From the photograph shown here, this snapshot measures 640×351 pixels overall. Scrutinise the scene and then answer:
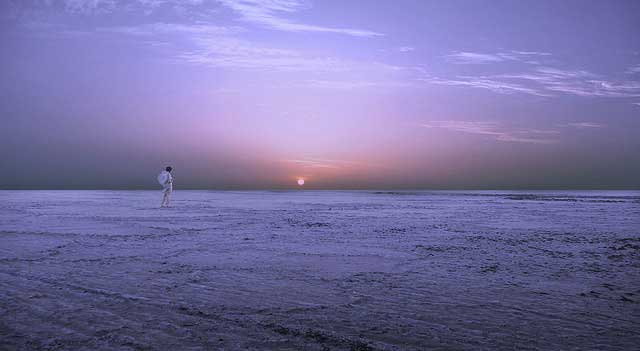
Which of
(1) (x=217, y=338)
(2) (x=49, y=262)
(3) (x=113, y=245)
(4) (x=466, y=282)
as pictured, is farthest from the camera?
(3) (x=113, y=245)

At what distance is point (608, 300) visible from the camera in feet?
17.4

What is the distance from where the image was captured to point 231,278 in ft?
20.9

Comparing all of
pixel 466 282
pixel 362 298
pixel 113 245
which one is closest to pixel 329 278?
pixel 362 298

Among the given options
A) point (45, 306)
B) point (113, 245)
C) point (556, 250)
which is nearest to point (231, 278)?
point (45, 306)

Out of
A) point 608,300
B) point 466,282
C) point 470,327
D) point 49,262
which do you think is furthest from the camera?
point 49,262

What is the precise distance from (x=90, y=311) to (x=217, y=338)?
168 centimetres

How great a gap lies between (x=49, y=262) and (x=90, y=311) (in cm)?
348

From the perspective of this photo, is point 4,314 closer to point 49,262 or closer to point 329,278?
point 49,262

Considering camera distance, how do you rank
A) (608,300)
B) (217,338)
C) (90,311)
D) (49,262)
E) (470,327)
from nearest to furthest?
(217,338), (470,327), (90,311), (608,300), (49,262)

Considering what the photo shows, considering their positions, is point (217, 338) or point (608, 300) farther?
point (608, 300)

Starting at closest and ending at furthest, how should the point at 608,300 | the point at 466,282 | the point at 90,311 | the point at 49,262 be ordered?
the point at 90,311 < the point at 608,300 < the point at 466,282 < the point at 49,262

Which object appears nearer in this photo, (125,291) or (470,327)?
(470,327)

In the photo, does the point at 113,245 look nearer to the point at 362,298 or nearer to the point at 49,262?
the point at 49,262

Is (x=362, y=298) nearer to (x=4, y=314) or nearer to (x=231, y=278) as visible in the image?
(x=231, y=278)
